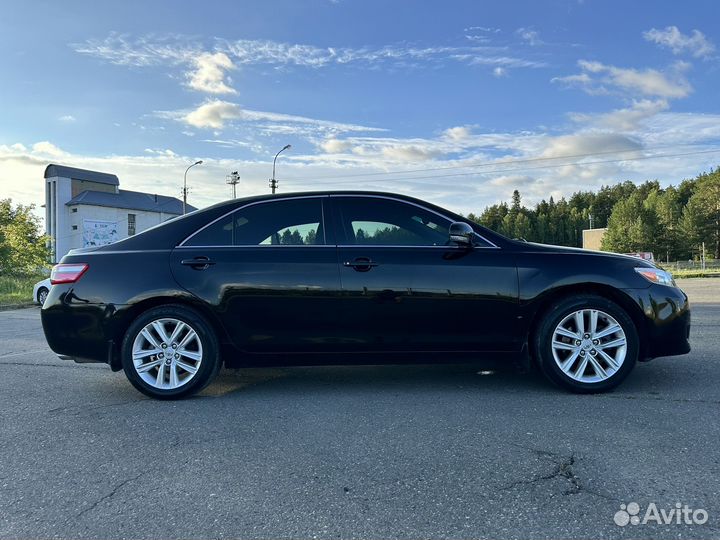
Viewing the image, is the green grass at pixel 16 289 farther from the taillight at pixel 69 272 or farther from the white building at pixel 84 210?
the white building at pixel 84 210

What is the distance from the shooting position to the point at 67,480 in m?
2.68

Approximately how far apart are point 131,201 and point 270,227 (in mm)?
66763

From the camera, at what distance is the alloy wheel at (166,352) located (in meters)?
4.10

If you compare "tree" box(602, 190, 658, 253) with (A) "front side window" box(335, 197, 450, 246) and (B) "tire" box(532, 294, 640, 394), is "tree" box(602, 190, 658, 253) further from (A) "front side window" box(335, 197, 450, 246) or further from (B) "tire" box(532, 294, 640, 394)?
(A) "front side window" box(335, 197, 450, 246)

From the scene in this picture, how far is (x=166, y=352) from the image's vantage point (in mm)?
4109

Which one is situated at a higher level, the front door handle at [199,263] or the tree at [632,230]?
the tree at [632,230]

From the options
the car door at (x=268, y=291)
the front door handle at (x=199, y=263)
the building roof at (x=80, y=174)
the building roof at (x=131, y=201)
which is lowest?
the car door at (x=268, y=291)

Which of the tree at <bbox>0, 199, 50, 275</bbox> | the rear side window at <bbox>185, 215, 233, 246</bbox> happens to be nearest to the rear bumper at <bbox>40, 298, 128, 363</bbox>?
the rear side window at <bbox>185, 215, 233, 246</bbox>

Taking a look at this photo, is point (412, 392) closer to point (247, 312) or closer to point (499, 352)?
point (499, 352)

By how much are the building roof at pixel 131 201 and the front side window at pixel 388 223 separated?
2433 inches

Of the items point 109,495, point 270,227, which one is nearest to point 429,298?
point 270,227

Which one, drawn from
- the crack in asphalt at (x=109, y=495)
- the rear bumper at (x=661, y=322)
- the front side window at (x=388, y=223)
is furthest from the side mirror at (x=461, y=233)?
the crack in asphalt at (x=109, y=495)

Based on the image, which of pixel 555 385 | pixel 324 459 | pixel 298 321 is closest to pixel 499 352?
pixel 555 385

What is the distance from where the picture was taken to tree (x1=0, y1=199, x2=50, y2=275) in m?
21.0
